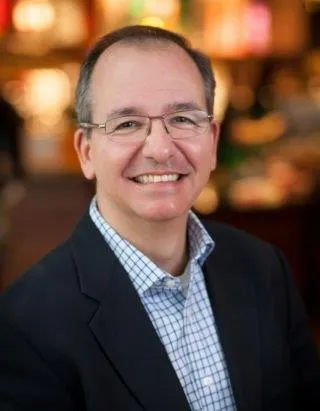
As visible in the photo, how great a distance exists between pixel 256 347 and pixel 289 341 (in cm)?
14

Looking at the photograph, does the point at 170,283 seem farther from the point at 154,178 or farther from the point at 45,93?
the point at 45,93

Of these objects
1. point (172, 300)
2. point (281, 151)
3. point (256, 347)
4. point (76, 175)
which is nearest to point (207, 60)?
point (172, 300)

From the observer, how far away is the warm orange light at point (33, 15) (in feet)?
13.2

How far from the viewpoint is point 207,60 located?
161 centimetres

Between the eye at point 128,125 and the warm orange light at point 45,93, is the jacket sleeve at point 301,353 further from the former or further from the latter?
the warm orange light at point 45,93

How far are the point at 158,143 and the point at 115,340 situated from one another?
0.39 m

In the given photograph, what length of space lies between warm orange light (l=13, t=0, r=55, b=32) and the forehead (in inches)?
106

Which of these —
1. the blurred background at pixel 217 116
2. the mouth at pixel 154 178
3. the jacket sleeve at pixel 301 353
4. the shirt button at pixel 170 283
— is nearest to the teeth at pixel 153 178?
the mouth at pixel 154 178

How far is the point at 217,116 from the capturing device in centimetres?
398

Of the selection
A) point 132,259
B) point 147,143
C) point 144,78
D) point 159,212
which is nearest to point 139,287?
point 132,259

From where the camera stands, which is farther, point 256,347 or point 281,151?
point 281,151

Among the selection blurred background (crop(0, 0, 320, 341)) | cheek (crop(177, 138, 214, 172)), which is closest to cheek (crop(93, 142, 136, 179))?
cheek (crop(177, 138, 214, 172))

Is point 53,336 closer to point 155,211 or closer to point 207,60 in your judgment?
point 155,211

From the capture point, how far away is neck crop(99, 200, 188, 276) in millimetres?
1520
